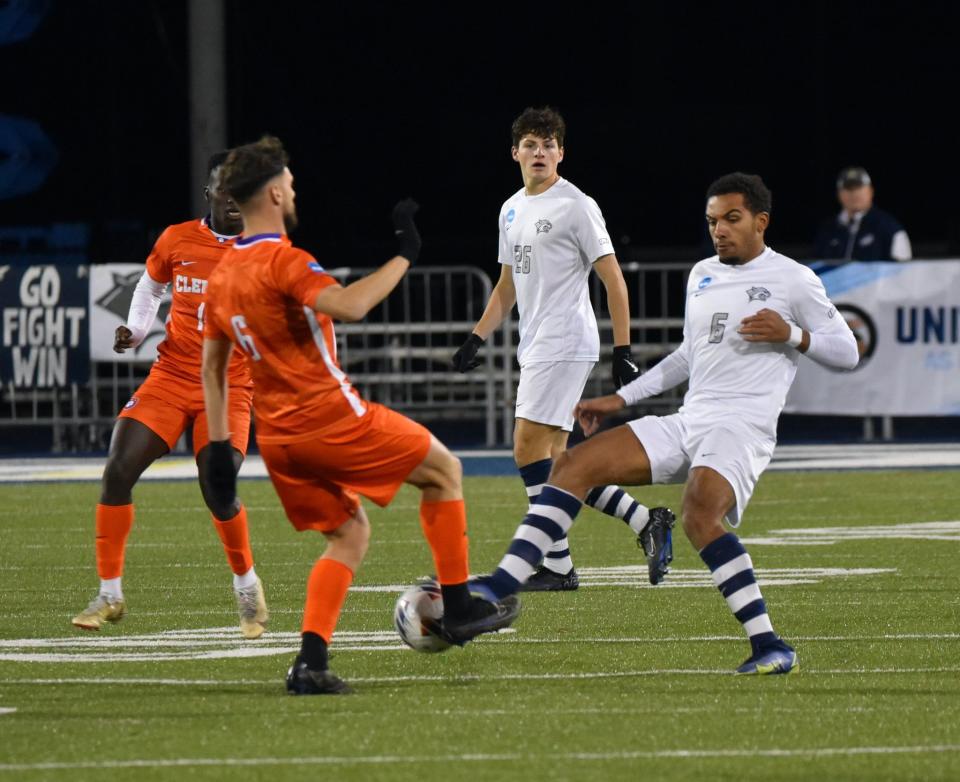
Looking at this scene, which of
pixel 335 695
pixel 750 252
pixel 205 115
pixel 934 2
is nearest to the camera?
pixel 335 695

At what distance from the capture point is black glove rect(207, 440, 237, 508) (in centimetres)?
710

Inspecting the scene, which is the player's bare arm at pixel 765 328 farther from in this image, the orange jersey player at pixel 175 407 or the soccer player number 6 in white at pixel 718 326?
the orange jersey player at pixel 175 407

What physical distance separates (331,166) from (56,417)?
1114 cm

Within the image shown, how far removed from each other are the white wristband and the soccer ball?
5.11ft

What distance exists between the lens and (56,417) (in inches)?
787

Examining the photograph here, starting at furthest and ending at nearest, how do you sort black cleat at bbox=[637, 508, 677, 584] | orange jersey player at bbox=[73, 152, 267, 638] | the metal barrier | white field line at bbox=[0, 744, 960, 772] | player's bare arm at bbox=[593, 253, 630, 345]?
the metal barrier < player's bare arm at bbox=[593, 253, 630, 345] < black cleat at bbox=[637, 508, 677, 584] < orange jersey player at bbox=[73, 152, 267, 638] < white field line at bbox=[0, 744, 960, 772]

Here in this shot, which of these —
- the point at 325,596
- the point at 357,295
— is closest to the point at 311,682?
the point at 325,596

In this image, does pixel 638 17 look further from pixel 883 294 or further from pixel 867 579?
pixel 867 579

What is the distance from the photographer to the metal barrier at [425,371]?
778 inches

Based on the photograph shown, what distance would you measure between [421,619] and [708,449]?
1.23 meters

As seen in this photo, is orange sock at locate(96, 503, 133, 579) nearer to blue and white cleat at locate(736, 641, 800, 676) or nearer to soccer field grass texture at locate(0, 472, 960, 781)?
soccer field grass texture at locate(0, 472, 960, 781)

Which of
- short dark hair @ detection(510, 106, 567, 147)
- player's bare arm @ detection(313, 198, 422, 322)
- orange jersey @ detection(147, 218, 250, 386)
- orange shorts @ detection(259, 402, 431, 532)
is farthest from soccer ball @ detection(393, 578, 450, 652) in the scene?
short dark hair @ detection(510, 106, 567, 147)

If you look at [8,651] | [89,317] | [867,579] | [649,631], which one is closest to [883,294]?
[89,317]

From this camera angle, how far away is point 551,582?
1013 centimetres
